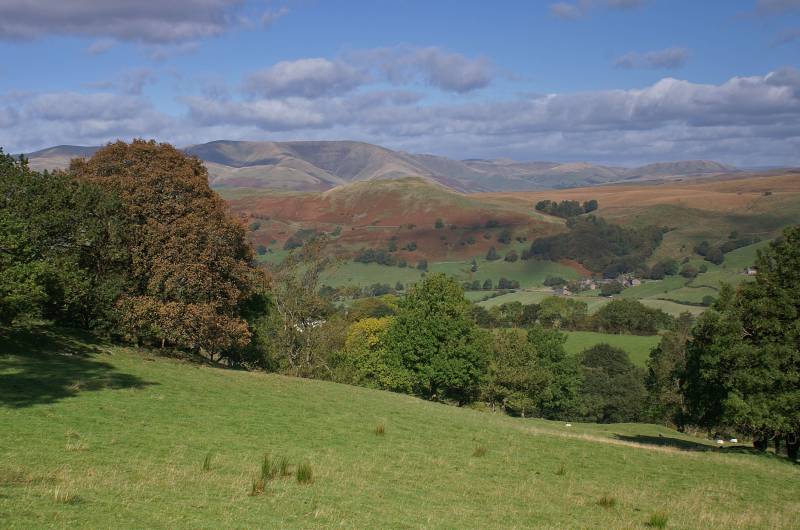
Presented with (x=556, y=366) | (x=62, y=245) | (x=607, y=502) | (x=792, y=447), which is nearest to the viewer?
(x=607, y=502)

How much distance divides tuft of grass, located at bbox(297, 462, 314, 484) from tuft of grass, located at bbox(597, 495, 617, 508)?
8.32 meters

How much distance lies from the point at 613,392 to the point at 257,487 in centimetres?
9696

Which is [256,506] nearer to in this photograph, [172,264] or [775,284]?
[172,264]

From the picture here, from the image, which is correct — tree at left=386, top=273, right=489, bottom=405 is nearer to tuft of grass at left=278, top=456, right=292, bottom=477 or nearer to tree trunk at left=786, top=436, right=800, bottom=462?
tree trunk at left=786, top=436, right=800, bottom=462

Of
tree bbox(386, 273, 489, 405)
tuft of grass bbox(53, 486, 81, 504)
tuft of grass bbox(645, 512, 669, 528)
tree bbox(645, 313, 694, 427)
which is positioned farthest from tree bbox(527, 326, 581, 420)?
tuft of grass bbox(53, 486, 81, 504)

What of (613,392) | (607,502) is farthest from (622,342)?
(607,502)

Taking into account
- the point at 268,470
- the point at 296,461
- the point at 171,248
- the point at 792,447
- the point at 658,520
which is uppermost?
the point at 171,248

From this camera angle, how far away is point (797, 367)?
33.6 m

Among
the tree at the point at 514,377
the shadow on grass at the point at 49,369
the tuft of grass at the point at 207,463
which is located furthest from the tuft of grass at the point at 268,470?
the tree at the point at 514,377

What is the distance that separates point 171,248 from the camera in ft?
133

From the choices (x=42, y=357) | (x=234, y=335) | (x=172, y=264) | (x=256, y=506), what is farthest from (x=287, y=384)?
(x=256, y=506)

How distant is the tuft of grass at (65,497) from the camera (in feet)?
46.2

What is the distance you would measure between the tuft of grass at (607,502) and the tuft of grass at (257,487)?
964 centimetres

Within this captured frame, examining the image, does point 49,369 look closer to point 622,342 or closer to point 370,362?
point 370,362
